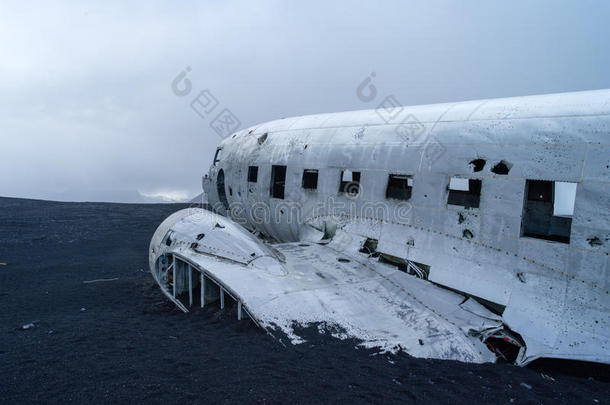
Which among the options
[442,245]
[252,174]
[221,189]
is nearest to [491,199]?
[442,245]

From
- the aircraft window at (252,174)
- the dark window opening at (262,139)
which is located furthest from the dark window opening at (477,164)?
the dark window opening at (262,139)

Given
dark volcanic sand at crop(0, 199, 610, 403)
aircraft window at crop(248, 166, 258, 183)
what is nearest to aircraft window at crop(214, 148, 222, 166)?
aircraft window at crop(248, 166, 258, 183)

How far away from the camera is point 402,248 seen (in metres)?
8.68

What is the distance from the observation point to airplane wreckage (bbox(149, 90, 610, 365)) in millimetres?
6387

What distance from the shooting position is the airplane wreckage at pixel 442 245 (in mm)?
6387

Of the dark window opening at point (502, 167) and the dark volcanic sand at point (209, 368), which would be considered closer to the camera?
the dark volcanic sand at point (209, 368)

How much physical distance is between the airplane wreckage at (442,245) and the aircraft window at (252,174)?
2.94m

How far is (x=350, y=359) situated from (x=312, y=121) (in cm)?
849

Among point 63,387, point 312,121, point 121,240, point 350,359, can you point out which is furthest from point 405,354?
point 121,240

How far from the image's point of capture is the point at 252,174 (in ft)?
44.7

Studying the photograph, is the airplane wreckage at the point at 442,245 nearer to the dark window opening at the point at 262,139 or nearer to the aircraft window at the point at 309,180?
the aircraft window at the point at 309,180

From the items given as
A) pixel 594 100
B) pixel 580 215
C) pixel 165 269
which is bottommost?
pixel 165 269

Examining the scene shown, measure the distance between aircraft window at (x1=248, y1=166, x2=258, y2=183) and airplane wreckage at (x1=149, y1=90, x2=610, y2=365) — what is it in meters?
2.94

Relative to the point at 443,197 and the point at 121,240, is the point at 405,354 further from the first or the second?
the point at 121,240
